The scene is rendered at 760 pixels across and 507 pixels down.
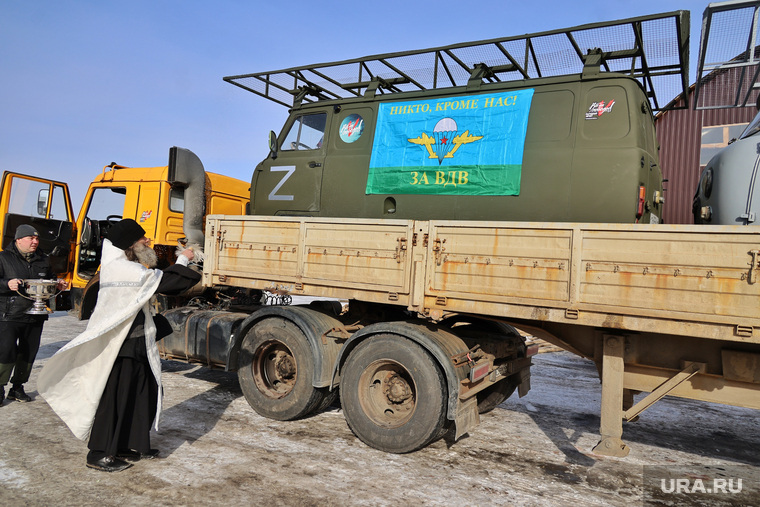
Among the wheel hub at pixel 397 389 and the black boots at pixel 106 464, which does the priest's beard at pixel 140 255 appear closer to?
the black boots at pixel 106 464

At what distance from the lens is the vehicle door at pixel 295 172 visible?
614cm

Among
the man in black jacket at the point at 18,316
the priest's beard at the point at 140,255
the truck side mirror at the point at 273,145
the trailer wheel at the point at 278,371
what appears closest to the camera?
the priest's beard at the point at 140,255

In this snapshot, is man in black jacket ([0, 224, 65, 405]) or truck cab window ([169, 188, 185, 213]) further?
truck cab window ([169, 188, 185, 213])

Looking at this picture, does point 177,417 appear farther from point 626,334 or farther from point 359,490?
point 626,334

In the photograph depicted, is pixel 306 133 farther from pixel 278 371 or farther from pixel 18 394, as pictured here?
pixel 18 394

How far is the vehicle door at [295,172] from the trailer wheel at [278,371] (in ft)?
4.74

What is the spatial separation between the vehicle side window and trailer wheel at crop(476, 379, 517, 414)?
3.54 m

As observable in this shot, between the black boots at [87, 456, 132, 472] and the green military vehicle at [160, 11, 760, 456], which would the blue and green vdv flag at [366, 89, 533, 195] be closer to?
the green military vehicle at [160, 11, 760, 456]

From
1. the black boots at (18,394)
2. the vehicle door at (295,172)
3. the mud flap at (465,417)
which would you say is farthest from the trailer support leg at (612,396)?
the black boots at (18,394)

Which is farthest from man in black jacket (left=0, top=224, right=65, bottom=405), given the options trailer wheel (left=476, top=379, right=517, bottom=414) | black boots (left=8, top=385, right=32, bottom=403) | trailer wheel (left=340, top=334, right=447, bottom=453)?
trailer wheel (left=476, top=379, right=517, bottom=414)

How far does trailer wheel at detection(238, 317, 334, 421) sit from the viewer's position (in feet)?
17.6

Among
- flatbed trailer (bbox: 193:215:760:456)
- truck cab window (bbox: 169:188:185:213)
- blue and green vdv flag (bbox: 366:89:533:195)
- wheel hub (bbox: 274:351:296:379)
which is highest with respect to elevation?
blue and green vdv flag (bbox: 366:89:533:195)

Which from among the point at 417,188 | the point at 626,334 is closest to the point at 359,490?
the point at 626,334

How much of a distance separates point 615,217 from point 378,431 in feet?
9.45
